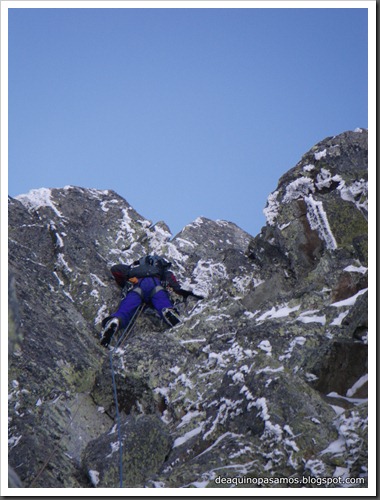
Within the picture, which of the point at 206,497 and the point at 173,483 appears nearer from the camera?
the point at 206,497

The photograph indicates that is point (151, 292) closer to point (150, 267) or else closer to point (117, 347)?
point (150, 267)

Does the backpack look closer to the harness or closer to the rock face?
the harness

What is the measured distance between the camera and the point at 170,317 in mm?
13836

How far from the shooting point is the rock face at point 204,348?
29.8ft

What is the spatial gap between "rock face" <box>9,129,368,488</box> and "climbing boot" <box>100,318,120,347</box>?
0.19 meters

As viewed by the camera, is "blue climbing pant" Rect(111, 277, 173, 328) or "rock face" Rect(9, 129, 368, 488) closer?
"rock face" Rect(9, 129, 368, 488)

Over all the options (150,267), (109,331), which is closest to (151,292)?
(150,267)

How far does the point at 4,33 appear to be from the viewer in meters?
9.30

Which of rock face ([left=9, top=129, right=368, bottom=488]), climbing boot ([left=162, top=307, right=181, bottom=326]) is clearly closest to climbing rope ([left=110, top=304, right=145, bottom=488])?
rock face ([left=9, top=129, right=368, bottom=488])

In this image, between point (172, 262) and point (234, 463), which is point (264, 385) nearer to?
point (234, 463)

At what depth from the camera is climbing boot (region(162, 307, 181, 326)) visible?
45.2ft

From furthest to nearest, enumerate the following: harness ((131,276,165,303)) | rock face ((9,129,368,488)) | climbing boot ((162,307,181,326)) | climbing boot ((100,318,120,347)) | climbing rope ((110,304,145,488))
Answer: harness ((131,276,165,303)), climbing boot ((162,307,181,326)), climbing boot ((100,318,120,347)), climbing rope ((110,304,145,488)), rock face ((9,129,368,488))

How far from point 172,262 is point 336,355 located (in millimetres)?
6726

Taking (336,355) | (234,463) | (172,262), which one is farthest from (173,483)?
(172,262)
